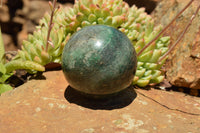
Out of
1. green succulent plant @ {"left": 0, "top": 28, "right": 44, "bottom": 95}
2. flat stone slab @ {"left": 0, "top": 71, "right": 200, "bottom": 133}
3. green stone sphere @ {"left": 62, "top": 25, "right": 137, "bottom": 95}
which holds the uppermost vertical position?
green stone sphere @ {"left": 62, "top": 25, "right": 137, "bottom": 95}

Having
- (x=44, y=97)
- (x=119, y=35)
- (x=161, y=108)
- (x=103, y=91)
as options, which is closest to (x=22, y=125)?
(x=44, y=97)

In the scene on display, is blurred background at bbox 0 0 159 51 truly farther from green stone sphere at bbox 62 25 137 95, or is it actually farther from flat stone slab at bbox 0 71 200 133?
green stone sphere at bbox 62 25 137 95

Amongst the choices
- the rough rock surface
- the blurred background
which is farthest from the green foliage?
the blurred background

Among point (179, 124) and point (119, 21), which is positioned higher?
point (119, 21)

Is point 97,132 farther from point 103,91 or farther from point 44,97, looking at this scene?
point 44,97

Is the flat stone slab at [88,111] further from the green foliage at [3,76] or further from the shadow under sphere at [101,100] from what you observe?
the green foliage at [3,76]

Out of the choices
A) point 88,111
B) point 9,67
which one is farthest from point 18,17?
point 88,111
